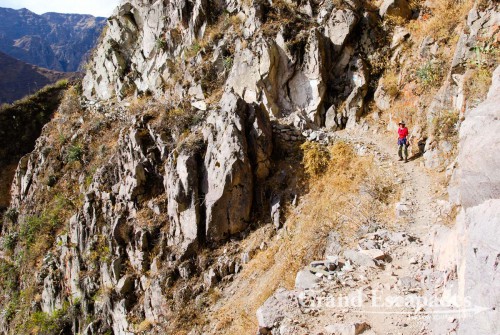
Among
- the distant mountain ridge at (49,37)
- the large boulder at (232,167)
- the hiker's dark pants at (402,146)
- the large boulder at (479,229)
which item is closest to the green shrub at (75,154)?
the large boulder at (232,167)

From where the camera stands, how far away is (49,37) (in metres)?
95.4

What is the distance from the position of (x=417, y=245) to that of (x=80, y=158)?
1730cm

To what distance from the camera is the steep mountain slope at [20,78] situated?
58.4m

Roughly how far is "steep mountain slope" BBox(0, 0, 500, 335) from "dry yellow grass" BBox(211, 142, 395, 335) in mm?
55

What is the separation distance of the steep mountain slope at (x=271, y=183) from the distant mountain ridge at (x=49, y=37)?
2997 inches

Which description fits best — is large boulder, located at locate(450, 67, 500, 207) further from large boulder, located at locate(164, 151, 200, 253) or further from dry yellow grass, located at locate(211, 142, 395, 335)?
large boulder, located at locate(164, 151, 200, 253)

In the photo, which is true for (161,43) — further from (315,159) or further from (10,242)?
(10,242)

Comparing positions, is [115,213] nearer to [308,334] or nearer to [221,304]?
[221,304]

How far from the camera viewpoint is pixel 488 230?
385 centimetres

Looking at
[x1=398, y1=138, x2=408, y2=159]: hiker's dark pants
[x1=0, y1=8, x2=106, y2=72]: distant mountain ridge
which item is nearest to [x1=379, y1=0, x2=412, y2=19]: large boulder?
[x1=398, y1=138, x2=408, y2=159]: hiker's dark pants

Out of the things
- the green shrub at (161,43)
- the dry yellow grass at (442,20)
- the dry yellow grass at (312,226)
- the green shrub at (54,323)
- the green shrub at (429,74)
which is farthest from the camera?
the green shrub at (161,43)

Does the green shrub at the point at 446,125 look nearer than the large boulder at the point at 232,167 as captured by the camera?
Yes

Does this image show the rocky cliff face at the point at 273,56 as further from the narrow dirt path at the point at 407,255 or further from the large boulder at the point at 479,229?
Answer: the large boulder at the point at 479,229

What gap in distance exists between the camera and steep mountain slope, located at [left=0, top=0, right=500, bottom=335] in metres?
6.75
